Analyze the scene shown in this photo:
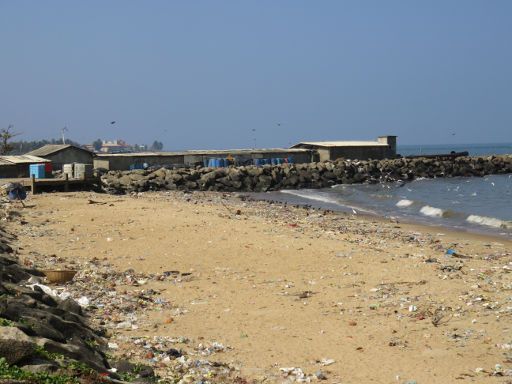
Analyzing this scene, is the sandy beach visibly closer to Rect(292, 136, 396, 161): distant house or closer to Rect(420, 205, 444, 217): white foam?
Rect(420, 205, 444, 217): white foam

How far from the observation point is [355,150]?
56.2 metres

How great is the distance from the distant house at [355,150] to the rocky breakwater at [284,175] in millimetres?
2255

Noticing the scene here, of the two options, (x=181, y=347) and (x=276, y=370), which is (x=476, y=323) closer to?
(x=276, y=370)

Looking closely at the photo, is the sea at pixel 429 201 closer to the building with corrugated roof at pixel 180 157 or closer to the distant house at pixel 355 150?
the distant house at pixel 355 150

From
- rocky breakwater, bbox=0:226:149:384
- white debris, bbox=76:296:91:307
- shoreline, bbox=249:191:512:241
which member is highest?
rocky breakwater, bbox=0:226:149:384

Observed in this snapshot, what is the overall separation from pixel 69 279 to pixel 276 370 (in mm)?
5509

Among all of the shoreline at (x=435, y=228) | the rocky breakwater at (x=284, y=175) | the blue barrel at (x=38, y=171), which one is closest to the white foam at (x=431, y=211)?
the shoreline at (x=435, y=228)

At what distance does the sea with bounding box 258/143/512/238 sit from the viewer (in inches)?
1057

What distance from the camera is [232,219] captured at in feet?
71.3

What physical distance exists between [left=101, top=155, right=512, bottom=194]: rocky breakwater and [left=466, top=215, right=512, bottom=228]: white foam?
17034 millimetres

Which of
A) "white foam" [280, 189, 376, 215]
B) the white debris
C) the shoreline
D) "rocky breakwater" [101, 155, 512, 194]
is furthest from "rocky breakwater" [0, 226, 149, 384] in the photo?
"rocky breakwater" [101, 155, 512, 194]

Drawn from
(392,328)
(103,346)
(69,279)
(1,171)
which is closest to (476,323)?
(392,328)

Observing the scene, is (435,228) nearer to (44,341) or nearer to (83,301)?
(83,301)

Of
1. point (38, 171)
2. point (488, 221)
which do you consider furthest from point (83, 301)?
point (38, 171)
